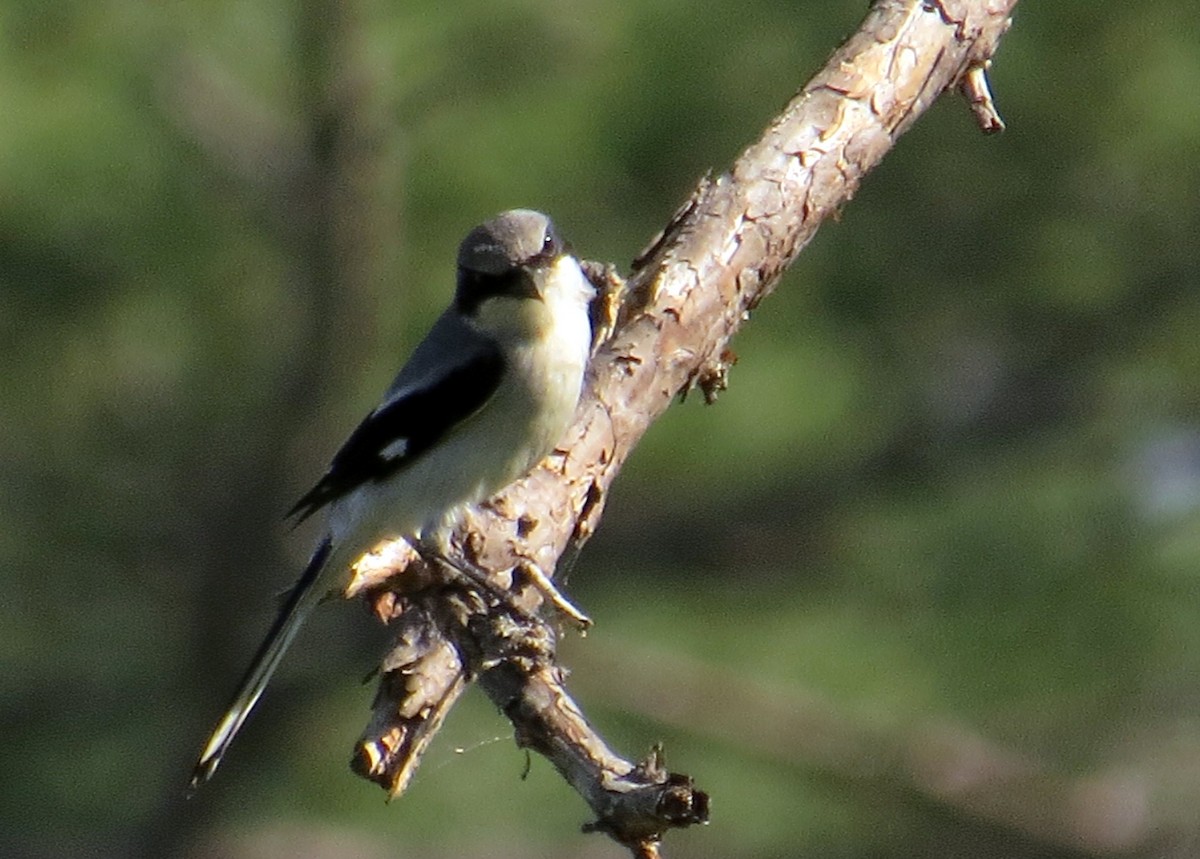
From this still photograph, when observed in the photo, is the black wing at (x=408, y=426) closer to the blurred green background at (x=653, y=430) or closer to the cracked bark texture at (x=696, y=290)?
the cracked bark texture at (x=696, y=290)

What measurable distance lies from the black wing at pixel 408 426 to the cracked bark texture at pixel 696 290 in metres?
0.22

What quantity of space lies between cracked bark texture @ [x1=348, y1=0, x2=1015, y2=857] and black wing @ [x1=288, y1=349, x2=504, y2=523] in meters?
0.22

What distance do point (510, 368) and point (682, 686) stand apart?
2.87 m

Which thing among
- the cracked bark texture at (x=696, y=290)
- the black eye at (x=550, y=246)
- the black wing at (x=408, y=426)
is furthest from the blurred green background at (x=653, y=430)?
the cracked bark texture at (x=696, y=290)

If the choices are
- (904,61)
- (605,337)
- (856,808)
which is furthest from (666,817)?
(856,808)

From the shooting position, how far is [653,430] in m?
5.79

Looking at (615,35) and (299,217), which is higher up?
(615,35)

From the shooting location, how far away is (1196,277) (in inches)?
219

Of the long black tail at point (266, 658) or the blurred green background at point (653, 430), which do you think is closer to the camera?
the long black tail at point (266, 658)

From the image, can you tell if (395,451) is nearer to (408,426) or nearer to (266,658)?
(408,426)

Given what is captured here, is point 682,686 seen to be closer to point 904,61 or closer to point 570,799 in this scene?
point 570,799

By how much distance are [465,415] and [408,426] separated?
0.42 feet

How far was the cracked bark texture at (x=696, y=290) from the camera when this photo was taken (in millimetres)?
2840

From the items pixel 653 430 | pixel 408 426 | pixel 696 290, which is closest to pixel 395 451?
pixel 408 426
